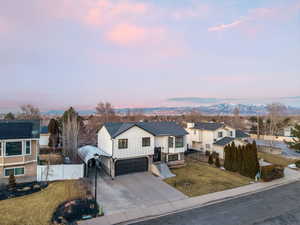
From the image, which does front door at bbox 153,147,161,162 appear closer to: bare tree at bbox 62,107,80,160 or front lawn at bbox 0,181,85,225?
front lawn at bbox 0,181,85,225

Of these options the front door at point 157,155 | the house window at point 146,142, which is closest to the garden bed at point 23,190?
the house window at point 146,142

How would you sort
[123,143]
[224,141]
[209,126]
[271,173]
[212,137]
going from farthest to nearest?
[209,126] < [212,137] < [224,141] < [123,143] < [271,173]

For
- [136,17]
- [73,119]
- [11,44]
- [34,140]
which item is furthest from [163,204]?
[11,44]

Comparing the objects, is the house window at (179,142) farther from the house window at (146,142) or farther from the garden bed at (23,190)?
the garden bed at (23,190)

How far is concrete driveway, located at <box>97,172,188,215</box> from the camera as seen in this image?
12.7 metres

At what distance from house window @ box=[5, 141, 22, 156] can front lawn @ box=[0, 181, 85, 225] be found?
4.81m

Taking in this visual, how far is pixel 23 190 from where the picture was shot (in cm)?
1434

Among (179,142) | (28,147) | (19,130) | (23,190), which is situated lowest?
(23,190)

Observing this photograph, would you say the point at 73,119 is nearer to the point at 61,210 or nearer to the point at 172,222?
the point at 61,210

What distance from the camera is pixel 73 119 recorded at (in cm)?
2466

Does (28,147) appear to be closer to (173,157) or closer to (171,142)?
(171,142)

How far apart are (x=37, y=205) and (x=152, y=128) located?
46.5ft

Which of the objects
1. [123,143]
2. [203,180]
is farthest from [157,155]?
[203,180]

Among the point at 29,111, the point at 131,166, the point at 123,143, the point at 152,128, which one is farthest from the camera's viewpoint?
the point at 29,111
